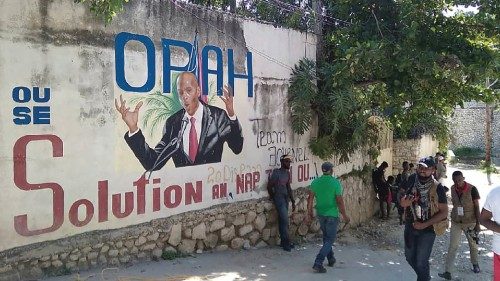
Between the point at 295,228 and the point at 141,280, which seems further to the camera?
the point at 295,228

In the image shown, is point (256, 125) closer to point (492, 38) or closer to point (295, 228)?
point (295, 228)

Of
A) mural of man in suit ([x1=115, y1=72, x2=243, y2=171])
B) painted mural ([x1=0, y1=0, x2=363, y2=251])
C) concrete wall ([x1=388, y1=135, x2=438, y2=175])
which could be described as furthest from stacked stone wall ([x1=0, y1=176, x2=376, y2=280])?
concrete wall ([x1=388, y1=135, x2=438, y2=175])

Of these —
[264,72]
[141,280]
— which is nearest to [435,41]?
[264,72]

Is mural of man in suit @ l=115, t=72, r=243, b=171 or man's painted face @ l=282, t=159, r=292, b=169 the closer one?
mural of man in suit @ l=115, t=72, r=243, b=171

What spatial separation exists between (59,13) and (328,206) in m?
4.10

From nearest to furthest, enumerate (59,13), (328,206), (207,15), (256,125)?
(59,13)
(328,206)
(207,15)
(256,125)

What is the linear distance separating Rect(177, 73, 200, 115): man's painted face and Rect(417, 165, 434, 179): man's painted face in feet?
10.5

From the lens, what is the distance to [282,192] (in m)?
8.42

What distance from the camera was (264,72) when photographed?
28.1ft

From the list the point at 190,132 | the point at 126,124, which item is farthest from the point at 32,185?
the point at 190,132

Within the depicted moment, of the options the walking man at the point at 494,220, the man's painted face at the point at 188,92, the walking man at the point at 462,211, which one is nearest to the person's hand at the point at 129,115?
the man's painted face at the point at 188,92

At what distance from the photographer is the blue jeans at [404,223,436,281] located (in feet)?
18.4

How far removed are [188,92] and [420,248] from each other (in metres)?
3.63

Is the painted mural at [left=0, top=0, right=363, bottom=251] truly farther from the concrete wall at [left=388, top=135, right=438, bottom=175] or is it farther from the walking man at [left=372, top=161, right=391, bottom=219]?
the concrete wall at [left=388, top=135, right=438, bottom=175]
